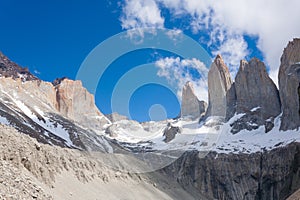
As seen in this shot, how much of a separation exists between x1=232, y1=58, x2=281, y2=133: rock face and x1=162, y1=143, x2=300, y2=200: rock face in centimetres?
4424

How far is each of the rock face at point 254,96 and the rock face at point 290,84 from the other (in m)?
11.9

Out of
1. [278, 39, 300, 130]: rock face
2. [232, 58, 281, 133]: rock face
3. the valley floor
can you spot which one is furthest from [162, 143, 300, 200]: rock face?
the valley floor

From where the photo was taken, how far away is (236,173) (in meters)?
130

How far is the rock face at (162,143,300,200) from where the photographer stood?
122 m

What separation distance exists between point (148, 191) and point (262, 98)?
13421cm

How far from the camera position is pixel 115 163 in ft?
253

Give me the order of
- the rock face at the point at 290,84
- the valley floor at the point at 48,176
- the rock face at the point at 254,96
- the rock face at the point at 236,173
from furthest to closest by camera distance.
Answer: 1. the rock face at the point at 254,96
2. the rock face at the point at 290,84
3. the rock face at the point at 236,173
4. the valley floor at the point at 48,176

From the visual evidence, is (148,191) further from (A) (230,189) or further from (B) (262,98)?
(B) (262,98)

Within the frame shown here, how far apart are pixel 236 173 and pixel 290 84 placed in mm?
47049

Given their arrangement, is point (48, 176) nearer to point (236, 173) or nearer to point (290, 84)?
point (236, 173)

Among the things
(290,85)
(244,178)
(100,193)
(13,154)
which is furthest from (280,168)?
(13,154)

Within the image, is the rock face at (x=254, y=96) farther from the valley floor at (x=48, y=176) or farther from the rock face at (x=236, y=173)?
the valley floor at (x=48, y=176)

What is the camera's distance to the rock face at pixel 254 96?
577 ft

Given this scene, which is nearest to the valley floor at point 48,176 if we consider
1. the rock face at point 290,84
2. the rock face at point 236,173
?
the rock face at point 236,173
